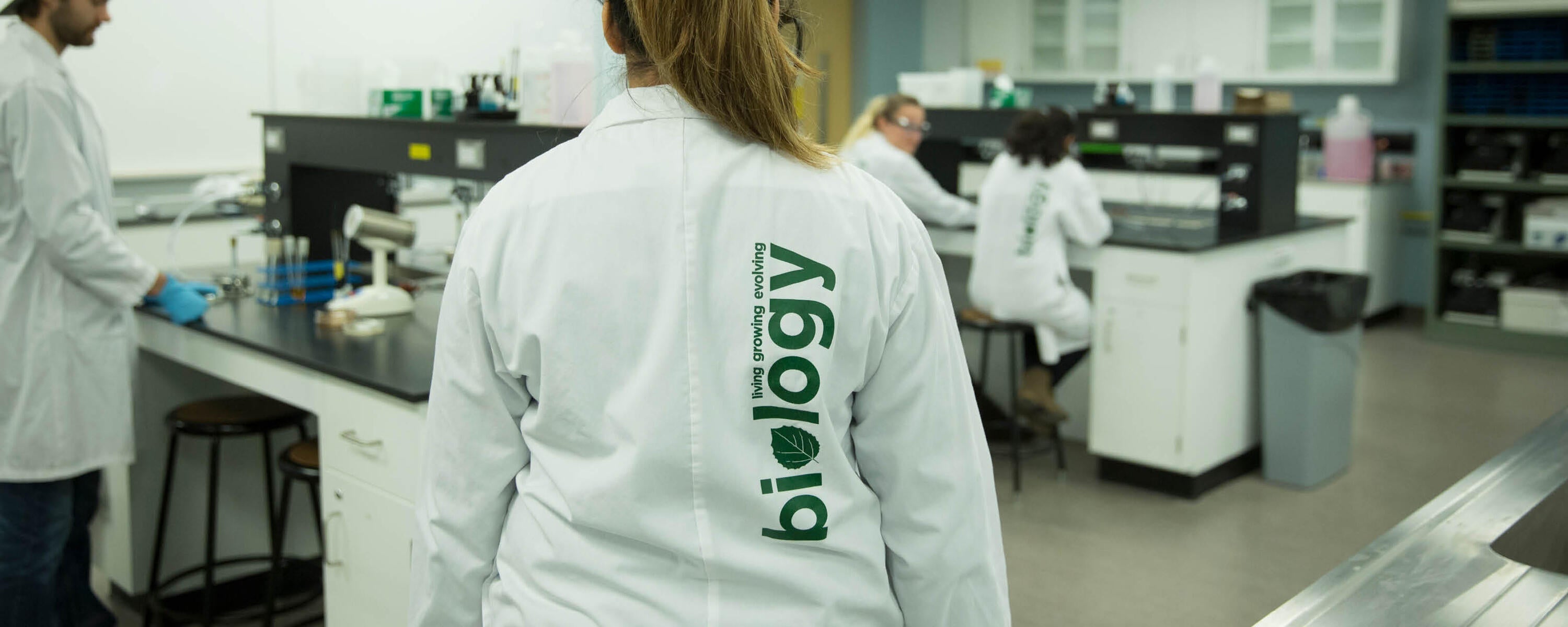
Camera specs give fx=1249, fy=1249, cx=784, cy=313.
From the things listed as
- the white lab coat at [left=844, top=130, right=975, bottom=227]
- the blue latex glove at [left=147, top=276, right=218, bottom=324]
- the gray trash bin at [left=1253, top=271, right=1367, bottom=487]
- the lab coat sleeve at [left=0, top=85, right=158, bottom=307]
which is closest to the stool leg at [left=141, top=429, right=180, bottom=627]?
the blue latex glove at [left=147, top=276, right=218, bottom=324]

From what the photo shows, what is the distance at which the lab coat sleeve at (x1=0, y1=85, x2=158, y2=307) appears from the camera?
235 cm

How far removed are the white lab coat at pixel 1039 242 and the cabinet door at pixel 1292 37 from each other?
331 centimetres

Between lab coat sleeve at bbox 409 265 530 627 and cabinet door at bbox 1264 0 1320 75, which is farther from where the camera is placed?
cabinet door at bbox 1264 0 1320 75

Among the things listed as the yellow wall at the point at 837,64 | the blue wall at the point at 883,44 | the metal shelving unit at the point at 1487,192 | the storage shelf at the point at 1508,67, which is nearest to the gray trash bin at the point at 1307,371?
the metal shelving unit at the point at 1487,192

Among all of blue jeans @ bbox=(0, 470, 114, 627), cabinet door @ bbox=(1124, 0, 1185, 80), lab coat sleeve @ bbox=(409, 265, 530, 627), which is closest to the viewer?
lab coat sleeve @ bbox=(409, 265, 530, 627)

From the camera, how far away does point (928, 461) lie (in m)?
1.13

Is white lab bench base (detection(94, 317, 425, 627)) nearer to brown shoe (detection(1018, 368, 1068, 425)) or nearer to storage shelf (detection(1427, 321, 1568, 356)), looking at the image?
brown shoe (detection(1018, 368, 1068, 425))

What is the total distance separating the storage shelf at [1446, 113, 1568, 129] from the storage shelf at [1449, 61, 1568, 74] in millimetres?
212

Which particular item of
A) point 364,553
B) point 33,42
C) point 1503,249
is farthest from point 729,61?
point 1503,249

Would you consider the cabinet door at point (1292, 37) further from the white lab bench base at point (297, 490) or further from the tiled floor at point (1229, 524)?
the white lab bench base at point (297, 490)

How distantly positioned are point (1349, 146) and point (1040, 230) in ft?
10.5

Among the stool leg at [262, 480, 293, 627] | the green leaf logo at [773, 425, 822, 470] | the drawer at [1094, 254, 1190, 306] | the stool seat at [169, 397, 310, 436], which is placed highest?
the green leaf logo at [773, 425, 822, 470]

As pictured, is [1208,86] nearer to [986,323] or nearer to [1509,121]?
[986,323]

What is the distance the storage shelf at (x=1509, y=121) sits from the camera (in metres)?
5.63
